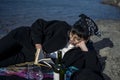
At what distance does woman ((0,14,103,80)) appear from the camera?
161 inches

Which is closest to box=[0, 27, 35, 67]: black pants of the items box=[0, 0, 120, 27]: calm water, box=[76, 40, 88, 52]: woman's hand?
box=[76, 40, 88, 52]: woman's hand

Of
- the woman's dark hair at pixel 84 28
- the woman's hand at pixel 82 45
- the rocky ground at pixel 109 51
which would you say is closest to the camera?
the woman's dark hair at pixel 84 28

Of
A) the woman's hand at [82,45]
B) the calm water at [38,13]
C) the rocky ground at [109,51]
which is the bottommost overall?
the calm water at [38,13]

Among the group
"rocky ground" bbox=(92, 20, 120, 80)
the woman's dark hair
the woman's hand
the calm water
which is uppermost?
the woman's dark hair

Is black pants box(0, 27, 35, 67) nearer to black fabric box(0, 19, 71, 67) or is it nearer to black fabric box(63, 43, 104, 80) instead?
black fabric box(0, 19, 71, 67)

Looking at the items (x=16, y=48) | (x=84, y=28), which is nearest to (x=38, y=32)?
(x=16, y=48)

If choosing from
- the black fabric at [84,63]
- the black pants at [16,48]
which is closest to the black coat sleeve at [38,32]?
the black pants at [16,48]

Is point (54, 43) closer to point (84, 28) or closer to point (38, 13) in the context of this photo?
point (84, 28)

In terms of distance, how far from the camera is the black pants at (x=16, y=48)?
4.32m

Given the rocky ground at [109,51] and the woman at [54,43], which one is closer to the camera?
the woman at [54,43]

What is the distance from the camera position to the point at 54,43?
4395mm

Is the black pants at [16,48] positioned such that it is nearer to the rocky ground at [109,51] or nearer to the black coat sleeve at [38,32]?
the black coat sleeve at [38,32]

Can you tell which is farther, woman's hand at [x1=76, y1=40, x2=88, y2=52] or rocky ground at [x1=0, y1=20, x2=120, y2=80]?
rocky ground at [x1=0, y1=20, x2=120, y2=80]

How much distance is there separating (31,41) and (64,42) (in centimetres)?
45
